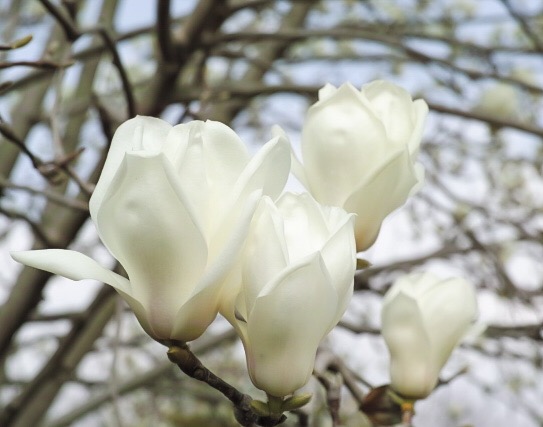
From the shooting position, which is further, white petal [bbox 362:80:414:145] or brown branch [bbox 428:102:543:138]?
brown branch [bbox 428:102:543:138]

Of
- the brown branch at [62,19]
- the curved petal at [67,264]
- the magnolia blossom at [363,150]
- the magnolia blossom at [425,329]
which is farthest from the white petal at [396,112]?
the brown branch at [62,19]

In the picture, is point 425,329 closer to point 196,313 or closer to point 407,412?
point 407,412

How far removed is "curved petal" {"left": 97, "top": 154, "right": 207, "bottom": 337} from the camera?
38 centimetres

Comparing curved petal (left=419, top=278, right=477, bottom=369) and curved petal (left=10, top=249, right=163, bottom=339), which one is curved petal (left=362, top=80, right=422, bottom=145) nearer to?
curved petal (left=419, top=278, right=477, bottom=369)

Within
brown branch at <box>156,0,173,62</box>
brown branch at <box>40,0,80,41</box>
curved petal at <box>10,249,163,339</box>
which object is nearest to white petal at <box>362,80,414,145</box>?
curved petal at <box>10,249,163,339</box>

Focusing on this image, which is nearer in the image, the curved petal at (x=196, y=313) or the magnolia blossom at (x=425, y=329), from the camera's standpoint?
the curved petal at (x=196, y=313)

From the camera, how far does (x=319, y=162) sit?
0.56 m

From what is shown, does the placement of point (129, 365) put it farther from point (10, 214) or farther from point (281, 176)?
point (281, 176)

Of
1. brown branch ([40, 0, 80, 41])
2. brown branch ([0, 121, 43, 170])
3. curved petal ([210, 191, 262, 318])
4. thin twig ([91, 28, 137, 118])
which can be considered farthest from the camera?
thin twig ([91, 28, 137, 118])

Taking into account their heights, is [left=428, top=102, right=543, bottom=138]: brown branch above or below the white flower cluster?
below

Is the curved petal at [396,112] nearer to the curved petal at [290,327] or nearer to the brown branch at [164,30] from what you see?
the curved petal at [290,327]

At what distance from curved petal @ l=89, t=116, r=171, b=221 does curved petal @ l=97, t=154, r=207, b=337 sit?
0.05 ft

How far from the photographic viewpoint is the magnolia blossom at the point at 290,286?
0.39 meters

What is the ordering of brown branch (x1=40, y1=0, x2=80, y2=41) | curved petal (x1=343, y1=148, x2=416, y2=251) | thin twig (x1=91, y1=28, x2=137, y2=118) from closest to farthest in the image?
1. curved petal (x1=343, y1=148, x2=416, y2=251)
2. brown branch (x1=40, y1=0, x2=80, y2=41)
3. thin twig (x1=91, y1=28, x2=137, y2=118)
